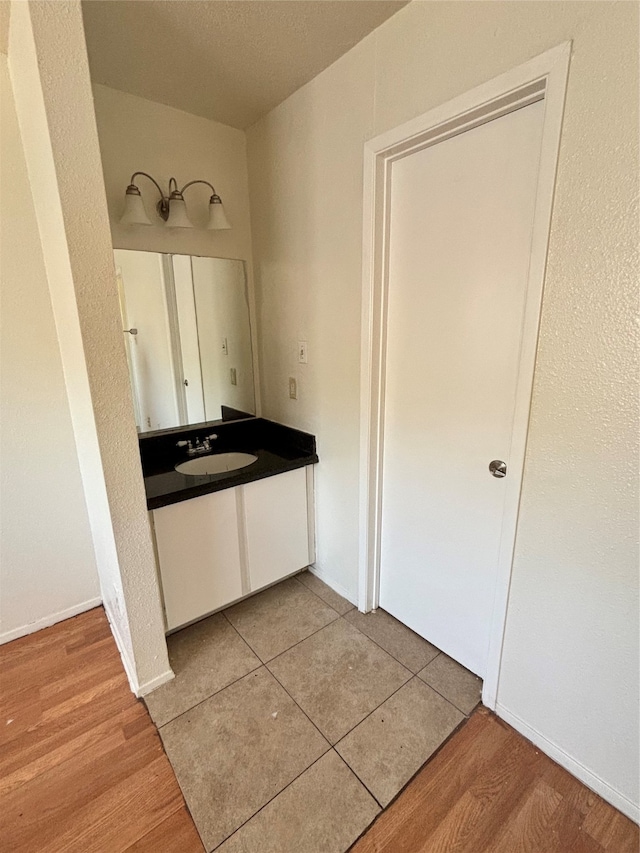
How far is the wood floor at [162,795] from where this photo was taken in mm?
1143

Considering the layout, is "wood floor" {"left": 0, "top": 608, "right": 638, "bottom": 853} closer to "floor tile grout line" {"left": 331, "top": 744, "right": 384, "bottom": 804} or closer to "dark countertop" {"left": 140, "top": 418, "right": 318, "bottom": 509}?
"floor tile grout line" {"left": 331, "top": 744, "right": 384, "bottom": 804}

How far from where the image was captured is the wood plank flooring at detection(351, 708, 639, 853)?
1134 mm

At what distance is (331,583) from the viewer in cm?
223

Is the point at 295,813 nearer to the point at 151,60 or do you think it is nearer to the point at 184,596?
the point at 184,596

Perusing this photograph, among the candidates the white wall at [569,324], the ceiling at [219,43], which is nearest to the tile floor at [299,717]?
the white wall at [569,324]

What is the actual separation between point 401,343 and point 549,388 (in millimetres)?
655

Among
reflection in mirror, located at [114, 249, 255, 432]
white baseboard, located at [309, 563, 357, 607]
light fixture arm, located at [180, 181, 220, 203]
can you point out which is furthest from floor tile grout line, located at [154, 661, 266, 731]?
light fixture arm, located at [180, 181, 220, 203]

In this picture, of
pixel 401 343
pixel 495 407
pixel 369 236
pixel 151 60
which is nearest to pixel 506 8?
pixel 369 236

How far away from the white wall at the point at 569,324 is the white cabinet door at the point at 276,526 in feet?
2.41

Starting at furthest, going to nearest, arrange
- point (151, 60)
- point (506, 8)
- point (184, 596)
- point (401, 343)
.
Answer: point (184, 596), point (401, 343), point (151, 60), point (506, 8)

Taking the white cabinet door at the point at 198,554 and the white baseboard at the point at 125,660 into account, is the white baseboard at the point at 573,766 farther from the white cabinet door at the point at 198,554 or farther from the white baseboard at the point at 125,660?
the white baseboard at the point at 125,660

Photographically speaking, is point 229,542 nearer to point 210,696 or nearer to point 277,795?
point 210,696

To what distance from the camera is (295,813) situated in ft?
3.95

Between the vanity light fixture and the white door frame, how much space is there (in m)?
0.77
